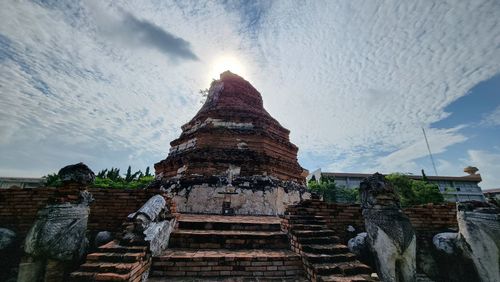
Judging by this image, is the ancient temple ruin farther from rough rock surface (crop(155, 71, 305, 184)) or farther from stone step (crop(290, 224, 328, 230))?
rough rock surface (crop(155, 71, 305, 184))

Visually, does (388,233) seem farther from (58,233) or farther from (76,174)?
(76,174)

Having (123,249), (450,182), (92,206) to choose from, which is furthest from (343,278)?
(450,182)

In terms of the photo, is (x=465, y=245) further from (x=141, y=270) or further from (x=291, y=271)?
(x=141, y=270)

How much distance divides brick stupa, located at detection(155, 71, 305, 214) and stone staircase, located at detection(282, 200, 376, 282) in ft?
8.74

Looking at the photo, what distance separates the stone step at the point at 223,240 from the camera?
4418 mm

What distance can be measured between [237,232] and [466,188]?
37394 millimetres

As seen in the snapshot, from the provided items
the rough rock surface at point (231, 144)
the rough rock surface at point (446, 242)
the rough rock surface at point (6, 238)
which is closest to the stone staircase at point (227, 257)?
the rough rock surface at point (446, 242)

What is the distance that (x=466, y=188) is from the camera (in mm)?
29422

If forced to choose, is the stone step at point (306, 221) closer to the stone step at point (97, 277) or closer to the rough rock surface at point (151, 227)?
the rough rock surface at point (151, 227)

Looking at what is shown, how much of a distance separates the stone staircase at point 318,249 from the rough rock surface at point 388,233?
0.53 m

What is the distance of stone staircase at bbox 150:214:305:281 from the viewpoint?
3.61 meters

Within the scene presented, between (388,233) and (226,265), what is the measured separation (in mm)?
2714

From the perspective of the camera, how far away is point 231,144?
9.16 metres

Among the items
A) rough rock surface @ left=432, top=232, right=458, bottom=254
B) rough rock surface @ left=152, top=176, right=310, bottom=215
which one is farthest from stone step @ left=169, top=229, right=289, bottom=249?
rough rock surface @ left=432, top=232, right=458, bottom=254
